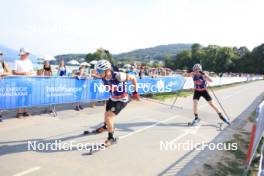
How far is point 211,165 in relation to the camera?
6086 mm

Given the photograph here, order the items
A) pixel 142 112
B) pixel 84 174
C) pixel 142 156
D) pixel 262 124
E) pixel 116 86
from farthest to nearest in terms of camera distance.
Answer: pixel 142 112 < pixel 116 86 < pixel 142 156 < pixel 262 124 < pixel 84 174

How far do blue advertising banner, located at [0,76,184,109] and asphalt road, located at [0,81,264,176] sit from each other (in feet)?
1.76

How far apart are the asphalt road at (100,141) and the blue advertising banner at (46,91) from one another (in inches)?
21.1

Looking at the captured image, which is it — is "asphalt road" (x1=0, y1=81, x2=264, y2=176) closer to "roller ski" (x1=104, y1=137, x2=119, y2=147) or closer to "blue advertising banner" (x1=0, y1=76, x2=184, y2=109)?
"roller ski" (x1=104, y1=137, x2=119, y2=147)

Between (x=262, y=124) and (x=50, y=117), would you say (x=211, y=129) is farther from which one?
(x=50, y=117)

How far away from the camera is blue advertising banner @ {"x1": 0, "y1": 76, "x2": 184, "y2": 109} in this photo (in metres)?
8.81

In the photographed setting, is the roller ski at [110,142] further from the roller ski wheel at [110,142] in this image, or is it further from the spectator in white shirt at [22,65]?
the spectator in white shirt at [22,65]

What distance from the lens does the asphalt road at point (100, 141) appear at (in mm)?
5391

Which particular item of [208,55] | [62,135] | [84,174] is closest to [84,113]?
[62,135]

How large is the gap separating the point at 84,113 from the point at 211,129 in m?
4.74

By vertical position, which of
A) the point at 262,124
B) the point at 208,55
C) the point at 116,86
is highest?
the point at 208,55

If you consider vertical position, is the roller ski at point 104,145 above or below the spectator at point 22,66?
below

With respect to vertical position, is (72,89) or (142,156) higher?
(72,89)

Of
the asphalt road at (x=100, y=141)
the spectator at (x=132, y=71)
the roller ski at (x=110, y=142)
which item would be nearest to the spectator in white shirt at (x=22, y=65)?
the asphalt road at (x=100, y=141)
